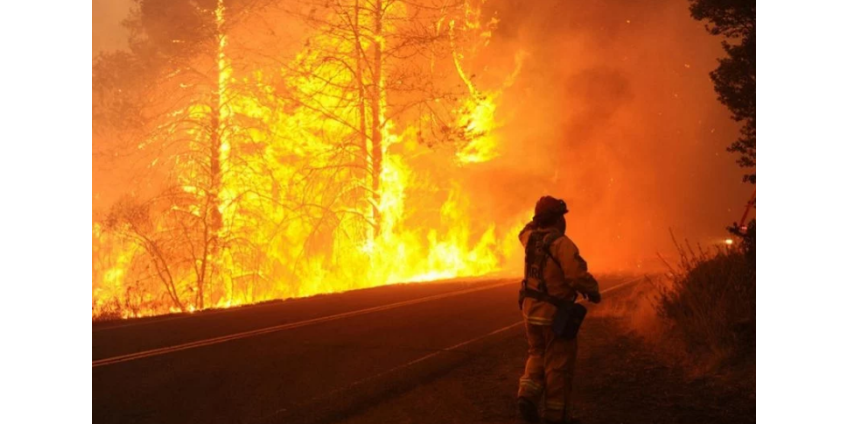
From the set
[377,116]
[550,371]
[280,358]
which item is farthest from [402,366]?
[377,116]

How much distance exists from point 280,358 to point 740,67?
654 centimetres

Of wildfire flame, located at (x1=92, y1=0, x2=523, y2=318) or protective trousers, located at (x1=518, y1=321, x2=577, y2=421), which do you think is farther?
wildfire flame, located at (x1=92, y1=0, x2=523, y2=318)

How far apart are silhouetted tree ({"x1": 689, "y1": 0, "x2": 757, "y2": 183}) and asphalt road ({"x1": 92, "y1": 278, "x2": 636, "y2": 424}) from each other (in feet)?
13.5

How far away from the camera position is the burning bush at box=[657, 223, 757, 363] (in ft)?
27.0

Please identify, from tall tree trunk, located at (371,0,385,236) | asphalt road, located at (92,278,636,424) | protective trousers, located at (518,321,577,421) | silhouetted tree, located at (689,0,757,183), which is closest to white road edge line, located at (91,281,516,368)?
asphalt road, located at (92,278,636,424)

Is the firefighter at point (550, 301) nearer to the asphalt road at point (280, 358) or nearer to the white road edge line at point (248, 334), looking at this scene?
the asphalt road at point (280, 358)

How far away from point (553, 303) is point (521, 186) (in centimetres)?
2410

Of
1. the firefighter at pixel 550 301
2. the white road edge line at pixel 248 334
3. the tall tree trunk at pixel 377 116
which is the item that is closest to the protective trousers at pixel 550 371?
the firefighter at pixel 550 301

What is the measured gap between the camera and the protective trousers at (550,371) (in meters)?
6.07

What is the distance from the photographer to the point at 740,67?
30.2ft

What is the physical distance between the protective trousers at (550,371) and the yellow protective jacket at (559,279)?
122 millimetres

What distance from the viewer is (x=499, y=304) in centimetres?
1373

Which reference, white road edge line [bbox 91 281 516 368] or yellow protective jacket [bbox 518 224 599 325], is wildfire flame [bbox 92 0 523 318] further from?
yellow protective jacket [bbox 518 224 599 325]
